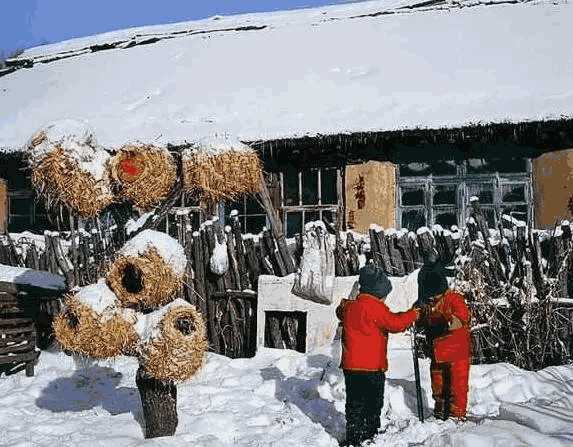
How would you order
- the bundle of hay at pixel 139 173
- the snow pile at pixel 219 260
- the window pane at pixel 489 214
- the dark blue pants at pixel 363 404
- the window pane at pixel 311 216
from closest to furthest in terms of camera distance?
1. the dark blue pants at pixel 363 404
2. the bundle of hay at pixel 139 173
3. the snow pile at pixel 219 260
4. the window pane at pixel 489 214
5. the window pane at pixel 311 216

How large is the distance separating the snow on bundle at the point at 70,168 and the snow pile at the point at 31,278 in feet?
13.0

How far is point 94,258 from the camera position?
10.1 meters

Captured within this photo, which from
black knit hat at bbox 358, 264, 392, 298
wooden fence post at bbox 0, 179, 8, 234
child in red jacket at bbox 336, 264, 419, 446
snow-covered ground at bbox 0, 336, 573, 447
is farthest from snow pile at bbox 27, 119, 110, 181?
wooden fence post at bbox 0, 179, 8, 234

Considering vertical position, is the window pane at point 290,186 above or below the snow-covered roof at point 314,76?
below

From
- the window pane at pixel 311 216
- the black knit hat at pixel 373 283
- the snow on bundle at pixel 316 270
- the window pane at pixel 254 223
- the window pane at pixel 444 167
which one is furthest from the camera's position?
the window pane at pixel 254 223

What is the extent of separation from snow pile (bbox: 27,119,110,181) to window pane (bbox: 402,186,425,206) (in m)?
6.35

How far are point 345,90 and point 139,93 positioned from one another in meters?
4.53

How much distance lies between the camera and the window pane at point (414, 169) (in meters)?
11.0

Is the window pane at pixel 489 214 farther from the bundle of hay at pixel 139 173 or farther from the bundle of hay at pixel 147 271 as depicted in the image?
the bundle of hay at pixel 147 271

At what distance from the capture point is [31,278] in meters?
9.66

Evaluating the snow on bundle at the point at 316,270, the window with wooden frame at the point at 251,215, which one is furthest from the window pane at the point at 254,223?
the snow on bundle at the point at 316,270

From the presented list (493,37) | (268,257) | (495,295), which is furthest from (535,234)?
(493,37)

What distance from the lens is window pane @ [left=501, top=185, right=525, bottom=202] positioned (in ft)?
34.8

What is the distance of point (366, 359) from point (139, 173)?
2.58 meters
